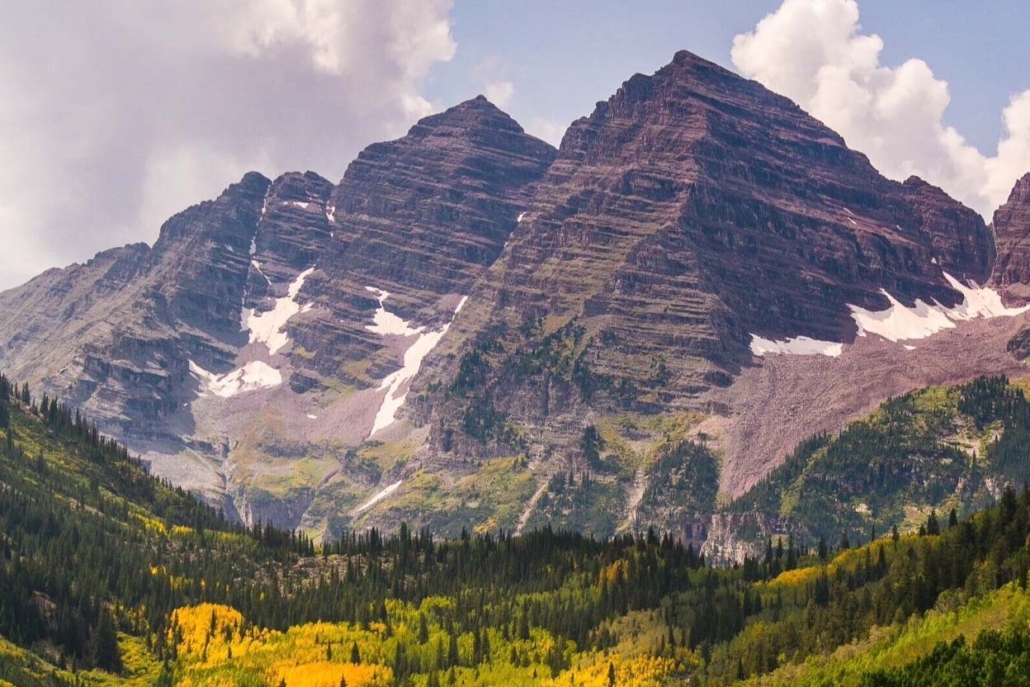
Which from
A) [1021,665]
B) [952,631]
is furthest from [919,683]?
[952,631]

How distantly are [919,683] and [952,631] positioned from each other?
25.6 meters

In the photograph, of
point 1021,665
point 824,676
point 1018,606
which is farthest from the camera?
point 824,676

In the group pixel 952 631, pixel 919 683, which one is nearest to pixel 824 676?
pixel 952 631

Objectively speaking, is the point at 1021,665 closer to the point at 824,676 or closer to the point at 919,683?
the point at 919,683

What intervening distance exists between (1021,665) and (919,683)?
12.7 meters

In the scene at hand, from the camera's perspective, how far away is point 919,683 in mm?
170250

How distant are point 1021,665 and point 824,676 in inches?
1607

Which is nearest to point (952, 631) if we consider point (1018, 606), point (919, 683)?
point (1018, 606)

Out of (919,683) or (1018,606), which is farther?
(1018,606)

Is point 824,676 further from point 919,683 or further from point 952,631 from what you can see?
point 919,683

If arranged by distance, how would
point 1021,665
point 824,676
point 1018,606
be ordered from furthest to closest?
point 824,676 → point 1018,606 → point 1021,665

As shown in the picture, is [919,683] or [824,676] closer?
[919,683]

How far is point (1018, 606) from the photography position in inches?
7347

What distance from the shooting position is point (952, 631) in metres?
194
